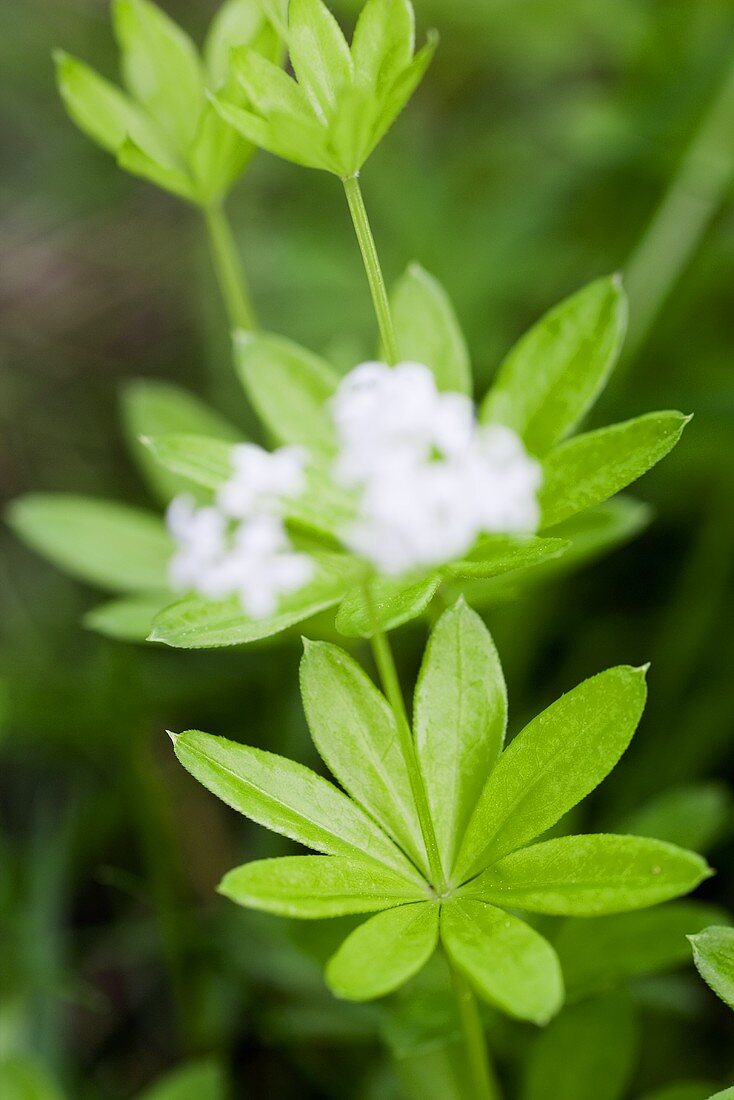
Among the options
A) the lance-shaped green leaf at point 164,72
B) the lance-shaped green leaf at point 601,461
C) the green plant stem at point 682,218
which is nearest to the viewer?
the lance-shaped green leaf at point 601,461

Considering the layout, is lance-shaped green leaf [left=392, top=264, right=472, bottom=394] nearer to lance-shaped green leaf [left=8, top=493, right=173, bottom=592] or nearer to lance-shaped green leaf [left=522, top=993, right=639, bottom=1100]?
lance-shaped green leaf [left=8, top=493, right=173, bottom=592]

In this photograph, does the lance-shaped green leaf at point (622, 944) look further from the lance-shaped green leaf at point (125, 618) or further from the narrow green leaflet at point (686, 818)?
the lance-shaped green leaf at point (125, 618)

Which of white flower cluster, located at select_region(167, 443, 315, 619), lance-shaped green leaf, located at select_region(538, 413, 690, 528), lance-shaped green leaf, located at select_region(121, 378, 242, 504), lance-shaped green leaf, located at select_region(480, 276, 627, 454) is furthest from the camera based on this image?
lance-shaped green leaf, located at select_region(121, 378, 242, 504)

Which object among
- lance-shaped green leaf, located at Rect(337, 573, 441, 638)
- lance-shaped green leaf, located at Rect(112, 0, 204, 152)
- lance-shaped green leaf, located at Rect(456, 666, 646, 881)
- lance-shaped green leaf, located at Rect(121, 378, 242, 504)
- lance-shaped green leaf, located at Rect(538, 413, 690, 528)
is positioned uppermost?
lance-shaped green leaf, located at Rect(112, 0, 204, 152)

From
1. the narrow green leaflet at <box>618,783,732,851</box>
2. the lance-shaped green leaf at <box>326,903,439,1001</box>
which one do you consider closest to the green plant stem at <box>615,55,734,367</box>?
the narrow green leaflet at <box>618,783,732,851</box>

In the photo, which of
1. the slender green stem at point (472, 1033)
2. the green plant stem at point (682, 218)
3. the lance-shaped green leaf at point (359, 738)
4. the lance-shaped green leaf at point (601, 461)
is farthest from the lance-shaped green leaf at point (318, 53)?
the green plant stem at point (682, 218)

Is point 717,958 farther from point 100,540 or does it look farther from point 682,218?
point 682,218
